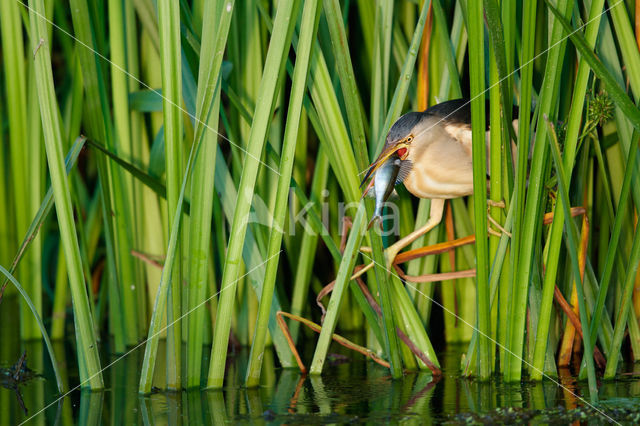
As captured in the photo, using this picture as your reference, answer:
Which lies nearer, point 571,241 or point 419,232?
point 571,241

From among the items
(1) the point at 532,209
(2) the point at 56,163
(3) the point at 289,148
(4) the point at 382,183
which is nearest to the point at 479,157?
(1) the point at 532,209

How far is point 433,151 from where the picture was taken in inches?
59.7

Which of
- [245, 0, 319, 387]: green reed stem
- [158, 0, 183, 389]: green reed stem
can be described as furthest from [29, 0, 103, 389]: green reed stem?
[245, 0, 319, 387]: green reed stem

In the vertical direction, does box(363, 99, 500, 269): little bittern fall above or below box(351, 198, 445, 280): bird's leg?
above

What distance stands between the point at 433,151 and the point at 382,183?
0.16 metres

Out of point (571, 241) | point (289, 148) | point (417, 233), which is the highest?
point (289, 148)

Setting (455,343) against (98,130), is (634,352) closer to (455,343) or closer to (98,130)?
(455,343)

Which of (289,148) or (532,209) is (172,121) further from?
(532,209)

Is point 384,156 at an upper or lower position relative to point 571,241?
upper

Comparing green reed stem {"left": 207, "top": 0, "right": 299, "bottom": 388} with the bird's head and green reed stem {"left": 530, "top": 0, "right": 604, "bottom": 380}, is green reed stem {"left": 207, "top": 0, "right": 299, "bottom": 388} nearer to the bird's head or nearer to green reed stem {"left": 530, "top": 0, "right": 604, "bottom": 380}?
the bird's head

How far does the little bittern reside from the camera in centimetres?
147

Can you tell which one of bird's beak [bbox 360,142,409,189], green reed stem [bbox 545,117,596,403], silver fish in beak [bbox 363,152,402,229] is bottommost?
green reed stem [bbox 545,117,596,403]

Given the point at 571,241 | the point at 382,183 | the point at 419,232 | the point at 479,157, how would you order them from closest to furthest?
the point at 571,241
the point at 479,157
the point at 382,183
the point at 419,232

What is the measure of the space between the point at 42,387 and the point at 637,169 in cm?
134
